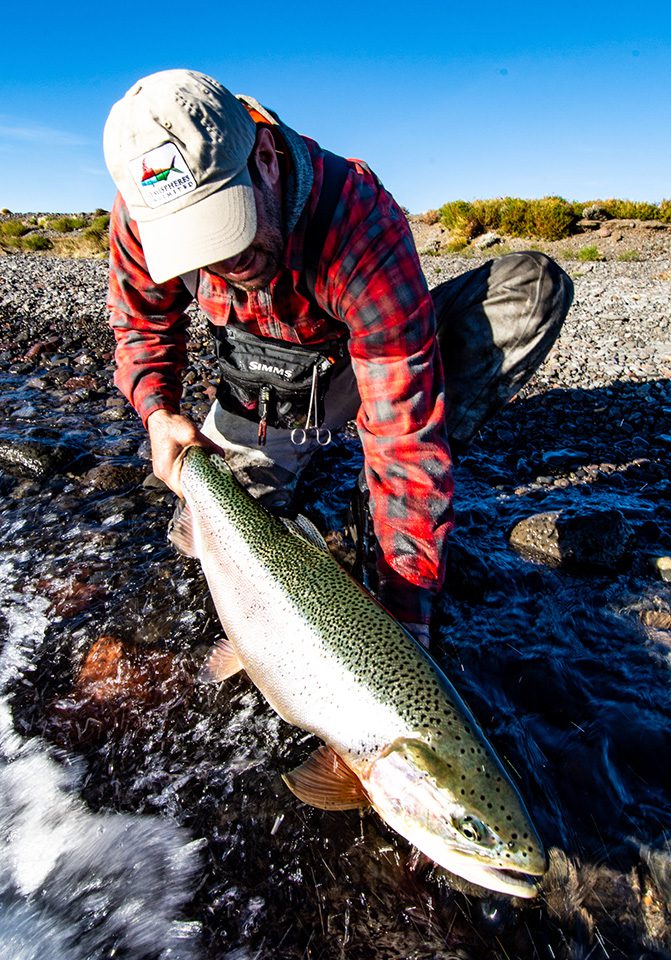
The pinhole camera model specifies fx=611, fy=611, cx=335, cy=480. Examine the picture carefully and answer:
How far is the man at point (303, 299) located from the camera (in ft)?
7.54

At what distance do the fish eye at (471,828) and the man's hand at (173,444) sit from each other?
1864 millimetres

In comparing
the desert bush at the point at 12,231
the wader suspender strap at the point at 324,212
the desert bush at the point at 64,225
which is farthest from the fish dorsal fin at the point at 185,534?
the desert bush at the point at 64,225

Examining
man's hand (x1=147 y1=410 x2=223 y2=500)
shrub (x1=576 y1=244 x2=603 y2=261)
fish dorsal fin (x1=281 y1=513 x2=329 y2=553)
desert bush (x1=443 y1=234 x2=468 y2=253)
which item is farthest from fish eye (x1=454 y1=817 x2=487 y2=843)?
desert bush (x1=443 y1=234 x2=468 y2=253)

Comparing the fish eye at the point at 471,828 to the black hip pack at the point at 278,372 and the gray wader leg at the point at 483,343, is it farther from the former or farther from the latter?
the black hip pack at the point at 278,372

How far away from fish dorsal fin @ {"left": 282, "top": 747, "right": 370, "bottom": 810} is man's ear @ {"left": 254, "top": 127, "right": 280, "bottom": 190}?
2.19 meters

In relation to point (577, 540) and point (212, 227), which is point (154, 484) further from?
point (577, 540)

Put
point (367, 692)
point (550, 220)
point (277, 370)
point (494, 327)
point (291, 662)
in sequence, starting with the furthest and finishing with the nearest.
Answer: point (550, 220), point (494, 327), point (277, 370), point (291, 662), point (367, 692)

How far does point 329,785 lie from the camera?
1.90 m

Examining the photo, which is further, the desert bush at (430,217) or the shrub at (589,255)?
the desert bush at (430,217)

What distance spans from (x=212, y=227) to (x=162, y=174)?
0.27 meters

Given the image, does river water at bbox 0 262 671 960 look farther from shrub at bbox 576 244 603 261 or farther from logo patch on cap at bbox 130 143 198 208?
shrub at bbox 576 244 603 261

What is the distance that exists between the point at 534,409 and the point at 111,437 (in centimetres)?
378

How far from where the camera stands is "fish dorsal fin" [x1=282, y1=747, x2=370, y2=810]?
1.89 meters

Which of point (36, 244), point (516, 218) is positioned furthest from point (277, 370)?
point (36, 244)
